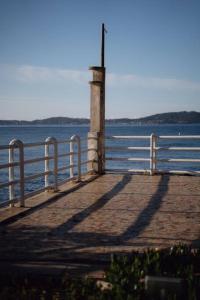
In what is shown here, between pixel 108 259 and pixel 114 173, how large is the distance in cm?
1004

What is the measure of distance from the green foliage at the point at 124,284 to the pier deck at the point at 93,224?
48cm

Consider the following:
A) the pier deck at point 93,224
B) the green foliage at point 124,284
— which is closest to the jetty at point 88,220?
the pier deck at point 93,224

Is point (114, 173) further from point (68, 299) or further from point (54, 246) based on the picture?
point (68, 299)

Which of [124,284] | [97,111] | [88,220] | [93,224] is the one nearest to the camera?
[124,284]

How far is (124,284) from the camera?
13.4 feet

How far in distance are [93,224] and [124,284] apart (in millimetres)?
3506

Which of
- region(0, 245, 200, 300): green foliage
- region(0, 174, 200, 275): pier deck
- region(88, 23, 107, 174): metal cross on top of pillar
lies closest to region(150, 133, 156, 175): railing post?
region(88, 23, 107, 174): metal cross on top of pillar

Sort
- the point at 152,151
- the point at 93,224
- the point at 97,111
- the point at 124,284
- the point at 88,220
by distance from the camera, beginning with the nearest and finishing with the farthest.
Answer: the point at 124,284 < the point at 93,224 < the point at 88,220 < the point at 97,111 < the point at 152,151

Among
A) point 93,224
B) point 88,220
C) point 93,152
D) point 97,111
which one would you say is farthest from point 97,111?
point 93,224

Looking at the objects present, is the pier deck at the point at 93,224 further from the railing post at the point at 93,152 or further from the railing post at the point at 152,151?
the railing post at the point at 152,151

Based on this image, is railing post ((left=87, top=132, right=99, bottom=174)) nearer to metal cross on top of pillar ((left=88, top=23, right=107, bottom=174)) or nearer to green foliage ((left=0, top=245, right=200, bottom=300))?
metal cross on top of pillar ((left=88, top=23, right=107, bottom=174))

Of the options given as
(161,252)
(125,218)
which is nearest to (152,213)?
(125,218)

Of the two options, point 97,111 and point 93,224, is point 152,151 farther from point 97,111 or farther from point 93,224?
point 93,224

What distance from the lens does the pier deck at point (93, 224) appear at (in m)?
5.60
